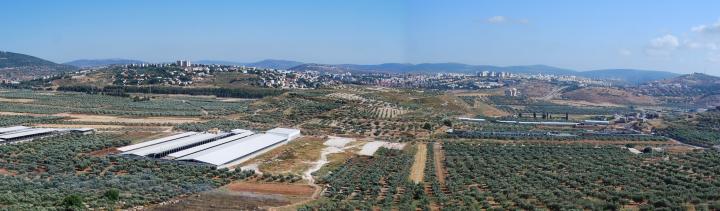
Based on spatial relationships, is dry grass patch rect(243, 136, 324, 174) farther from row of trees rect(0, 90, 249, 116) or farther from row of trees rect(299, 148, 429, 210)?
row of trees rect(0, 90, 249, 116)

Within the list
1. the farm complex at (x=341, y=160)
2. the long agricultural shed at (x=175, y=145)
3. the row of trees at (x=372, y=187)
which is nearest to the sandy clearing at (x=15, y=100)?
the farm complex at (x=341, y=160)

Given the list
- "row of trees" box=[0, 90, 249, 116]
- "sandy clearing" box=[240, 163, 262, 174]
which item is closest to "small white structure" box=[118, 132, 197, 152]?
"sandy clearing" box=[240, 163, 262, 174]

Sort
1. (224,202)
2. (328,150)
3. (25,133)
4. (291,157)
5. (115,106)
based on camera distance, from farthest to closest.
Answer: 1. (115,106)
2. (328,150)
3. (25,133)
4. (291,157)
5. (224,202)

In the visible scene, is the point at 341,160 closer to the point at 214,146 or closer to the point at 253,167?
the point at 253,167

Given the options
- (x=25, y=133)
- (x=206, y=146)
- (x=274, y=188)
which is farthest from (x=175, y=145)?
(x=274, y=188)

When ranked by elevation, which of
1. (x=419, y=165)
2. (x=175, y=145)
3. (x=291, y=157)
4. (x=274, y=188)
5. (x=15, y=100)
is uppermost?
(x=175, y=145)

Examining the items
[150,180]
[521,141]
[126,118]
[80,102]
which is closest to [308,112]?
[126,118]

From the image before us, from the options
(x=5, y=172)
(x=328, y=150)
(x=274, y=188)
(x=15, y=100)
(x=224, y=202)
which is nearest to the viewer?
(x=224, y=202)

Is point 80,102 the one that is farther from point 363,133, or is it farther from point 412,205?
point 412,205
